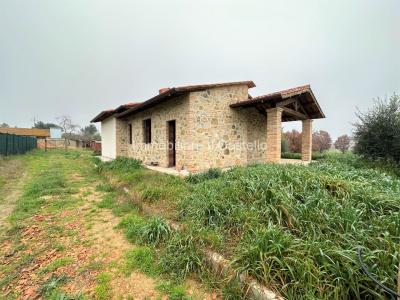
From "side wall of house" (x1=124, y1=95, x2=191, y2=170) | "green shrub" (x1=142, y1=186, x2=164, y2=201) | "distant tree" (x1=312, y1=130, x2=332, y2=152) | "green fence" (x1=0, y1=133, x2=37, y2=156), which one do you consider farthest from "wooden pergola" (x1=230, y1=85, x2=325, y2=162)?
"green fence" (x1=0, y1=133, x2=37, y2=156)

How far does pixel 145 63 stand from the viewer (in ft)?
54.9

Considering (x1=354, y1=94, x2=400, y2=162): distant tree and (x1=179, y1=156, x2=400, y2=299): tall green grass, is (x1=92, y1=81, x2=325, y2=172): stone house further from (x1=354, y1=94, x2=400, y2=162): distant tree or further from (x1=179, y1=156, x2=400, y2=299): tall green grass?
(x1=179, y1=156, x2=400, y2=299): tall green grass

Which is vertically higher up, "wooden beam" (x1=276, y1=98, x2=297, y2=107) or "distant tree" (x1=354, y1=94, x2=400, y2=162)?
"wooden beam" (x1=276, y1=98, x2=297, y2=107)

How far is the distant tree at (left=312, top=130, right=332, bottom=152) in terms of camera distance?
2162cm

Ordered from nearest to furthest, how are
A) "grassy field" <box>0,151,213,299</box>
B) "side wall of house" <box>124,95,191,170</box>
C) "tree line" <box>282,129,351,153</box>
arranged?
"grassy field" <box>0,151,213,299</box>
"side wall of house" <box>124,95,191,170</box>
"tree line" <box>282,129,351,153</box>

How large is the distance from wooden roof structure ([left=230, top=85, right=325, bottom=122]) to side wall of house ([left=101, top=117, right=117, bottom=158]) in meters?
9.52

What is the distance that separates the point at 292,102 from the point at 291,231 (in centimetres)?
713

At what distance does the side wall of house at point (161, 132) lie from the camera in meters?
7.50

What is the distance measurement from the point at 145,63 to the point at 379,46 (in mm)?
16411

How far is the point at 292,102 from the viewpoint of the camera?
26.9 ft

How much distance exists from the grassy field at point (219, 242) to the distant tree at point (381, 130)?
343 cm

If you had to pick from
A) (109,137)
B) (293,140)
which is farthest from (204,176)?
(293,140)

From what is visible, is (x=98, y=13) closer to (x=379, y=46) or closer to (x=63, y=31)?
(x=63, y=31)

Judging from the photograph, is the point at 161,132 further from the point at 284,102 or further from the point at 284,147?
the point at 284,147
